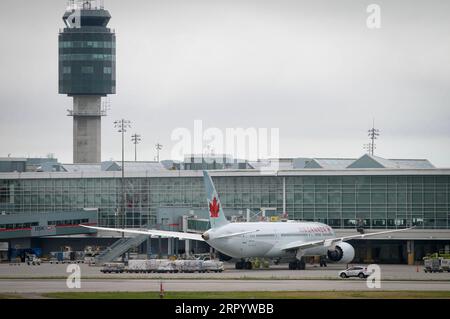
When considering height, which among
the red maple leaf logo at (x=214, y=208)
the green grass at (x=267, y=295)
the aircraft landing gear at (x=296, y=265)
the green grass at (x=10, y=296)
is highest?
the red maple leaf logo at (x=214, y=208)

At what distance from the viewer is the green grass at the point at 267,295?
7462 cm

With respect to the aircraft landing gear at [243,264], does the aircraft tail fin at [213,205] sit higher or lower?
higher

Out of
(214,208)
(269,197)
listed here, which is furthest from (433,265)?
(269,197)

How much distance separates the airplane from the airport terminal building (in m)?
16.6

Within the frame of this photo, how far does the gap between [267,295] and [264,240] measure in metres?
41.5

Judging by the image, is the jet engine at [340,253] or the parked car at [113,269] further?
the jet engine at [340,253]

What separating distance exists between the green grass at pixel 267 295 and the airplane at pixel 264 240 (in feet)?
114

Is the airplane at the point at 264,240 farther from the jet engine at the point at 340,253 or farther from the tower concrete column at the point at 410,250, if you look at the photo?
the tower concrete column at the point at 410,250

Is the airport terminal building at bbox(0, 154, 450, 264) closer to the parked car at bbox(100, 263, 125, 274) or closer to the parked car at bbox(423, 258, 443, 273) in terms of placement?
the parked car at bbox(423, 258, 443, 273)

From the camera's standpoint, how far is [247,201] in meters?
156

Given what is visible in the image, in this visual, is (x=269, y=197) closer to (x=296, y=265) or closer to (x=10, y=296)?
(x=296, y=265)

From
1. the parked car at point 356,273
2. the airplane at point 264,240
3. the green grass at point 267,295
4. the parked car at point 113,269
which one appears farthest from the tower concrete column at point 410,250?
the green grass at point 267,295
